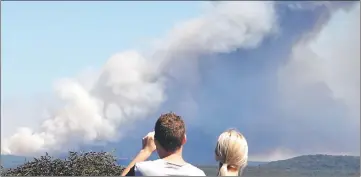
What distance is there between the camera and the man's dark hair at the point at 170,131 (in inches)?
320

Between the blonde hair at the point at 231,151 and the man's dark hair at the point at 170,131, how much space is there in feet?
1.63

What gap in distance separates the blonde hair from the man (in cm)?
30

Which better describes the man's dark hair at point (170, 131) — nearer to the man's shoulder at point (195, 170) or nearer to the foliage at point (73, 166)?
the man's shoulder at point (195, 170)

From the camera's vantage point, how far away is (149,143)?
28.7 feet

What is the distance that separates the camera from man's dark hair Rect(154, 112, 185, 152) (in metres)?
8.12

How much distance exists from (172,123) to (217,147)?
0.69m

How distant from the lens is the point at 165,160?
8367mm

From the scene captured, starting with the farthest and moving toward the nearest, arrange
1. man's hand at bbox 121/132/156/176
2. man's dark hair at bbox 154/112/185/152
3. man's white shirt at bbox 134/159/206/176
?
1. man's hand at bbox 121/132/156/176
2. man's white shirt at bbox 134/159/206/176
3. man's dark hair at bbox 154/112/185/152

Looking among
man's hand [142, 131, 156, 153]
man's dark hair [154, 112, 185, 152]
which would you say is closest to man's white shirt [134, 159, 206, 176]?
man's dark hair [154, 112, 185, 152]

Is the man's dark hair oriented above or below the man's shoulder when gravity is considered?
above

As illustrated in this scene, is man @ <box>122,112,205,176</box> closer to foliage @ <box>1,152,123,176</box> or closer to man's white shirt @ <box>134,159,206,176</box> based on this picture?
man's white shirt @ <box>134,159,206,176</box>

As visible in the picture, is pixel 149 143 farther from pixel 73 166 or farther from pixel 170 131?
pixel 73 166

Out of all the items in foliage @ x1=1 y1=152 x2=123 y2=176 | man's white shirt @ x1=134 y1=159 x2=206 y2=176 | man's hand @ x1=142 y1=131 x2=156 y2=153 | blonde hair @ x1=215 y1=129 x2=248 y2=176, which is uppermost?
foliage @ x1=1 y1=152 x2=123 y2=176

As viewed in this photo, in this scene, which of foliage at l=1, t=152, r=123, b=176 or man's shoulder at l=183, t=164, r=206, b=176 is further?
foliage at l=1, t=152, r=123, b=176
